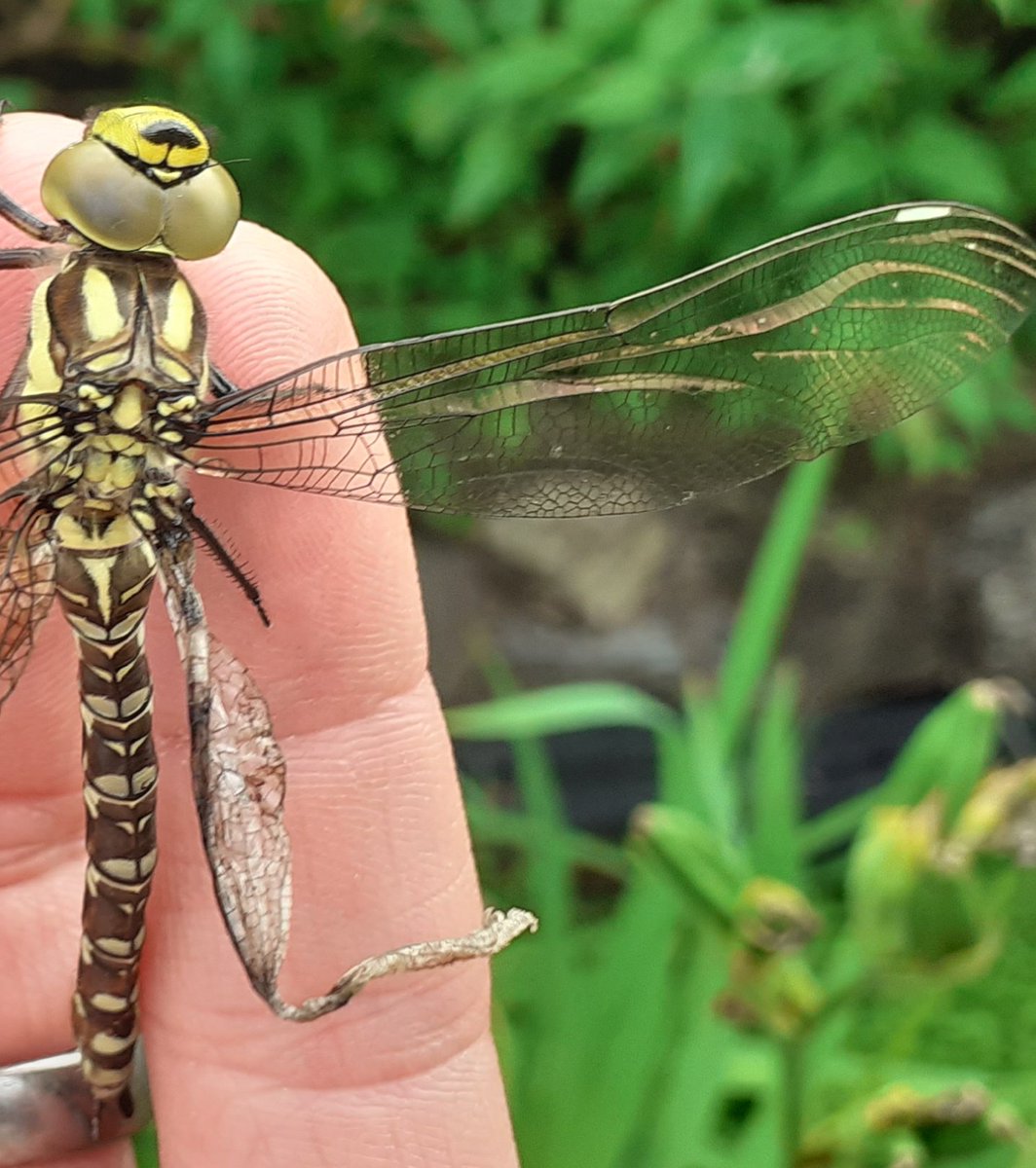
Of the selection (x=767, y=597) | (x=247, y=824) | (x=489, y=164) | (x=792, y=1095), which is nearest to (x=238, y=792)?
(x=247, y=824)

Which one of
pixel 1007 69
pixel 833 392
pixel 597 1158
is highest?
pixel 1007 69

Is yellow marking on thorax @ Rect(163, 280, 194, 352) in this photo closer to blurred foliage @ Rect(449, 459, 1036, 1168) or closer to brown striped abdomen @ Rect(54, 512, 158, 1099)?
brown striped abdomen @ Rect(54, 512, 158, 1099)

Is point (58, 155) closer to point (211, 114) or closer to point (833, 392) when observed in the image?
point (833, 392)

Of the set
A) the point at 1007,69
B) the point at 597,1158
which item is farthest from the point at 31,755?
the point at 1007,69

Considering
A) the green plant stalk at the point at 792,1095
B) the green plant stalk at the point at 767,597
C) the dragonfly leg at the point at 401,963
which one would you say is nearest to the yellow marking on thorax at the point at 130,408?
the dragonfly leg at the point at 401,963

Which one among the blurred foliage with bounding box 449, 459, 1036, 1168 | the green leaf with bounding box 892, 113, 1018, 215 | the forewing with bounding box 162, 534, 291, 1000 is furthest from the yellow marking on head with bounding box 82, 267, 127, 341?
the green leaf with bounding box 892, 113, 1018, 215

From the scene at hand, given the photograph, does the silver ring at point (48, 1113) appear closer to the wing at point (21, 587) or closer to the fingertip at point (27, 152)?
the wing at point (21, 587)
